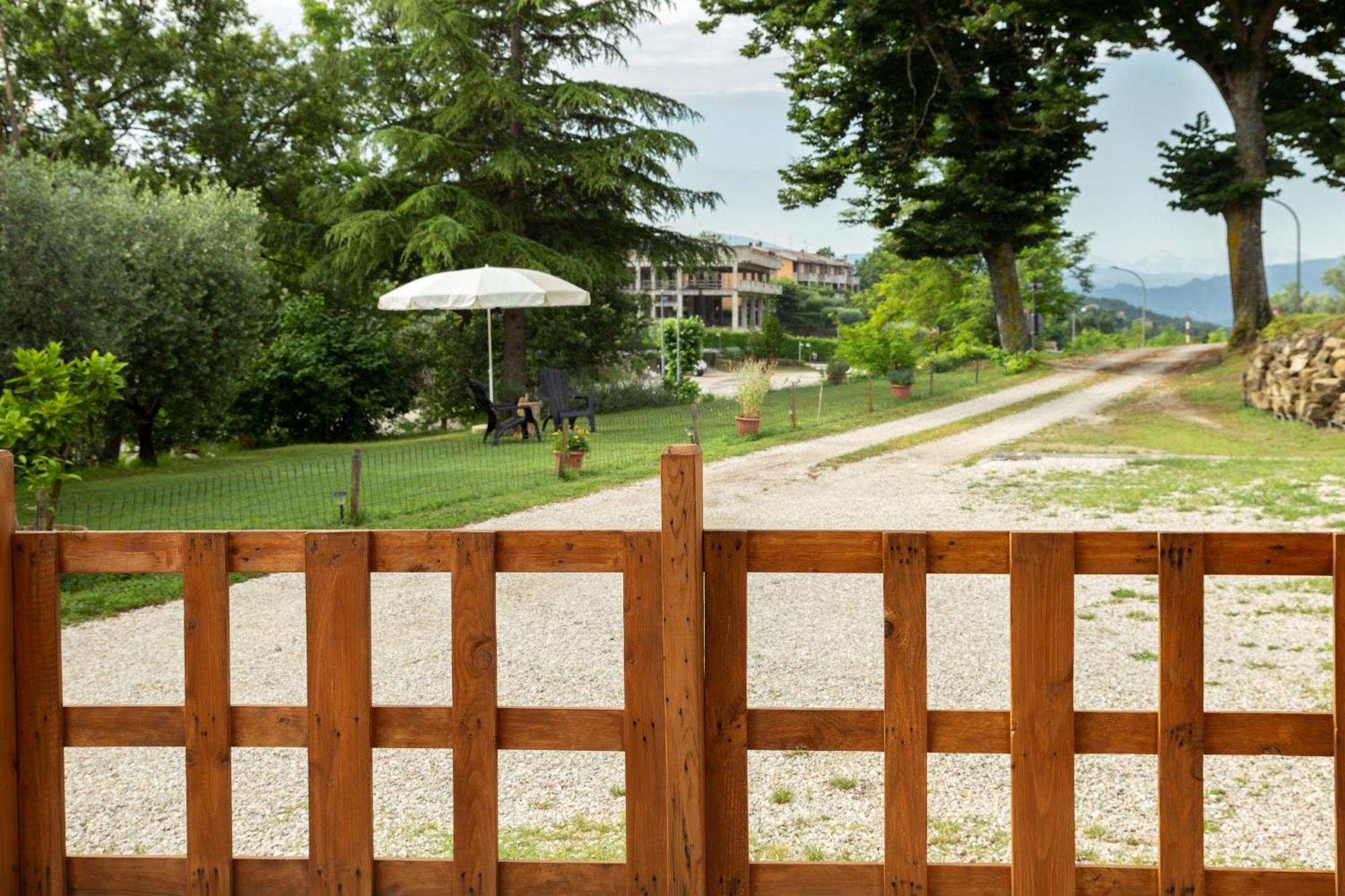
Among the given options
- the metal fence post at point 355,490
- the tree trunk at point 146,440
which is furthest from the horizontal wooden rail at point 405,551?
the tree trunk at point 146,440

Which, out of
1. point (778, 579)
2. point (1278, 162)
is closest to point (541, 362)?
point (1278, 162)

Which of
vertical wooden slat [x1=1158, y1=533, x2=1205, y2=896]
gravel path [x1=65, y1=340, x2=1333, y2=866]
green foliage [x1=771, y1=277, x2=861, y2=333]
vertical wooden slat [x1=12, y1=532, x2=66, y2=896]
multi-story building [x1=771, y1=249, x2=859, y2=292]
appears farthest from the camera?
multi-story building [x1=771, y1=249, x2=859, y2=292]

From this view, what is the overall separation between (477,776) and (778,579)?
5890 millimetres

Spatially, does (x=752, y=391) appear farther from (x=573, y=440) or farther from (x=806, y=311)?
(x=806, y=311)

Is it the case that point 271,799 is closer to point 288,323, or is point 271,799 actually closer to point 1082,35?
point 288,323

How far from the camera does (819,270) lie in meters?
118

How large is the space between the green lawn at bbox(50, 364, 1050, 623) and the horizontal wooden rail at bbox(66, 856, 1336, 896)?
216 inches

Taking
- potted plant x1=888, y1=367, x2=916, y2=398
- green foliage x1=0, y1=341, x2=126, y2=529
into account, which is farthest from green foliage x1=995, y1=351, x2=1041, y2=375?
green foliage x1=0, y1=341, x2=126, y2=529

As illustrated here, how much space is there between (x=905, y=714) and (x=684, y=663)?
0.49 m

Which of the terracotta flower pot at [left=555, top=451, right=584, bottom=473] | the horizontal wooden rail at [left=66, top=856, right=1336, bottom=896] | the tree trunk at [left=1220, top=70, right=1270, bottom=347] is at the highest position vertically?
the tree trunk at [left=1220, top=70, right=1270, bottom=347]

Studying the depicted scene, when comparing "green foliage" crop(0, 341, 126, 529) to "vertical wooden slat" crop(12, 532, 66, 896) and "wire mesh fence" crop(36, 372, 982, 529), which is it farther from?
"vertical wooden slat" crop(12, 532, 66, 896)

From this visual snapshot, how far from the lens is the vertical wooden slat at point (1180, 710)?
109 inches

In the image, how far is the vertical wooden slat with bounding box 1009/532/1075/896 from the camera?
277cm

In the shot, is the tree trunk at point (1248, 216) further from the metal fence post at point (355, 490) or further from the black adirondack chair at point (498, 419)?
the metal fence post at point (355, 490)
